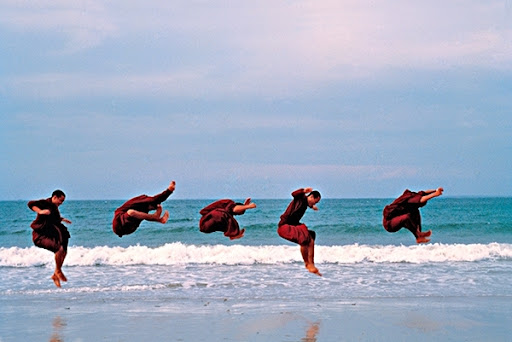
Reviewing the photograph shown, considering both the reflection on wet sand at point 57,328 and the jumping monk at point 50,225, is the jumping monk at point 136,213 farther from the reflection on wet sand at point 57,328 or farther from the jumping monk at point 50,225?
the reflection on wet sand at point 57,328

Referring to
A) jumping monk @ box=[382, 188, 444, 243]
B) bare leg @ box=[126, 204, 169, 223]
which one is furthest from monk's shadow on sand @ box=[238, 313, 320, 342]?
bare leg @ box=[126, 204, 169, 223]

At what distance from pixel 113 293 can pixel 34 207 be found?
11.5 m

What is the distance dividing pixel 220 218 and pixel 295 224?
1.11 meters

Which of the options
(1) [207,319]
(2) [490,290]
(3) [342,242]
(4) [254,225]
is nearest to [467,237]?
(3) [342,242]

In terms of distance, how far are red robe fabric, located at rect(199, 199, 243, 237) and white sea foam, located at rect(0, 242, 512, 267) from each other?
18627 mm

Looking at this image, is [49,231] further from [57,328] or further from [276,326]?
[276,326]

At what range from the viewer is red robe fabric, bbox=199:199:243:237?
10539mm

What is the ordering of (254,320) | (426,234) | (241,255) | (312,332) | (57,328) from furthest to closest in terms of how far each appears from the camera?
1. (241,255)
2. (254,320)
3. (57,328)
4. (312,332)
5. (426,234)

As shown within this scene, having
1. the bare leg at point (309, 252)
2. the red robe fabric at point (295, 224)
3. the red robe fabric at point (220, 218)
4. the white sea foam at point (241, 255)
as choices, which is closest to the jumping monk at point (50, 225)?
the red robe fabric at point (220, 218)

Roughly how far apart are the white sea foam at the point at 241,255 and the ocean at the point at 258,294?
2.2 inches

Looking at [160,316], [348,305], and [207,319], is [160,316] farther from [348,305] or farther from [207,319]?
[348,305]

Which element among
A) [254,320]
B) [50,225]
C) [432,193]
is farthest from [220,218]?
[254,320]

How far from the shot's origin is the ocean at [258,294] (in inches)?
638

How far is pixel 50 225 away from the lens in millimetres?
10828
